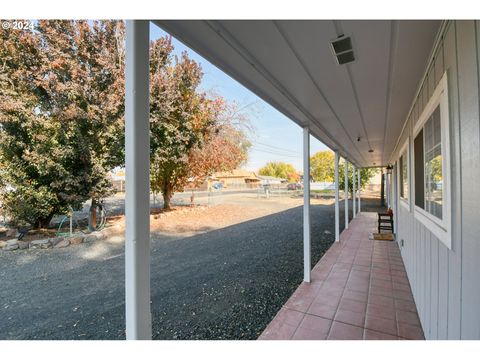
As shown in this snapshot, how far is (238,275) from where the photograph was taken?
3697 millimetres

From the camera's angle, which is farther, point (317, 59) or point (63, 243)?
point (63, 243)

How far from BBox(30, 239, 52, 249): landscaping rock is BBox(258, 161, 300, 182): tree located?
39385 mm

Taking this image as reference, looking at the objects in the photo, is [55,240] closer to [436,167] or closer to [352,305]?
[352,305]

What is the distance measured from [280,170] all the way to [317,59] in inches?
1712

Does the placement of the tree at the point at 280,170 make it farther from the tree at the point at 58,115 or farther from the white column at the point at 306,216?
the white column at the point at 306,216

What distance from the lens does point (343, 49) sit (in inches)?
56.4

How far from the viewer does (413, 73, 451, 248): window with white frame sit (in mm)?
1203

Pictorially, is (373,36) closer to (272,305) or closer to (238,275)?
(272,305)

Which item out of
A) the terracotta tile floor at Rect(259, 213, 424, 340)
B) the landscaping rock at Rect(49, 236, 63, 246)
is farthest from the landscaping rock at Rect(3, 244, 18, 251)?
the terracotta tile floor at Rect(259, 213, 424, 340)

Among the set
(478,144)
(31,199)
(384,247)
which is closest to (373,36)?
(478,144)

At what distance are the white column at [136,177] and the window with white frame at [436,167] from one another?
4.75 feet

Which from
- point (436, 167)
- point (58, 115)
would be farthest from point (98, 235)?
point (436, 167)

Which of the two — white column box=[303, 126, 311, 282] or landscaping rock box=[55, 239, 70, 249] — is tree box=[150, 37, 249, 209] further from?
white column box=[303, 126, 311, 282]
